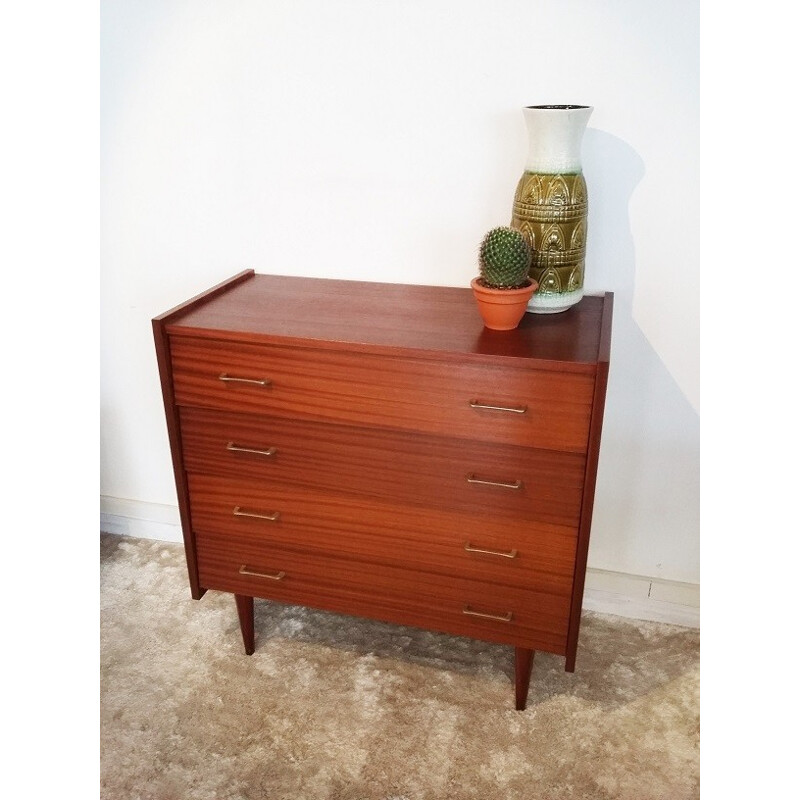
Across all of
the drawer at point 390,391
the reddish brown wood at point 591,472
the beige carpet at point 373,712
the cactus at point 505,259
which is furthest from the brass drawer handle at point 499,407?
the beige carpet at point 373,712

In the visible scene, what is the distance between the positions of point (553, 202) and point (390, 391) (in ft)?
1.65

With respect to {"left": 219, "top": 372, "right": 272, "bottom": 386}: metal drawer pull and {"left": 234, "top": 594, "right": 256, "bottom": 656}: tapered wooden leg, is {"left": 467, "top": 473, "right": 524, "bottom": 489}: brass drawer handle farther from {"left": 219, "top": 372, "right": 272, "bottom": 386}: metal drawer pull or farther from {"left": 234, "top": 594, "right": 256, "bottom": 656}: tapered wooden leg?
{"left": 234, "top": 594, "right": 256, "bottom": 656}: tapered wooden leg

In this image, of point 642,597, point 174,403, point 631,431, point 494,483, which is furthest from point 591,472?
point 174,403

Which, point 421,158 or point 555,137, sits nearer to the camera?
point 555,137

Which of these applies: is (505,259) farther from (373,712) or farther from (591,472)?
(373,712)

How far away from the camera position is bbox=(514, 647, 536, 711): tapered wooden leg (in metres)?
1.59

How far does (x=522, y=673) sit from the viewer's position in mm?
1603

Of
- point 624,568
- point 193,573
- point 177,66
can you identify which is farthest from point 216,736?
point 177,66

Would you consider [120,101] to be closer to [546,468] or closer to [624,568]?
[546,468]

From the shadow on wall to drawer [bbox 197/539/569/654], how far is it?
19.2 inches

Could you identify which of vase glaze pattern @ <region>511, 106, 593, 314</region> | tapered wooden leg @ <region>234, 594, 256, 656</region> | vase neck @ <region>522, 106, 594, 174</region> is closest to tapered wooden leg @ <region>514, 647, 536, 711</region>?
tapered wooden leg @ <region>234, 594, 256, 656</region>

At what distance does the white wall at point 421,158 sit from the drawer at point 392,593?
0.49 metres

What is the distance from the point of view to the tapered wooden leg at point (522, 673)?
1.59 m
